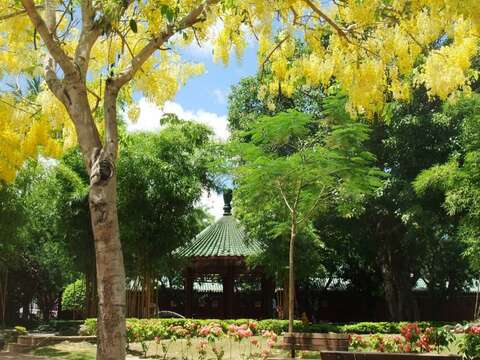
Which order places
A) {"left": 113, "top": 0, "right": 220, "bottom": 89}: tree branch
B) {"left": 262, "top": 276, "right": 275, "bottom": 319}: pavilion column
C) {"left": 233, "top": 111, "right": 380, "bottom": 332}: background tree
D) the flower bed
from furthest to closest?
{"left": 262, "top": 276, "right": 275, "bottom": 319}: pavilion column → {"left": 233, "top": 111, "right": 380, "bottom": 332}: background tree → the flower bed → {"left": 113, "top": 0, "right": 220, "bottom": 89}: tree branch

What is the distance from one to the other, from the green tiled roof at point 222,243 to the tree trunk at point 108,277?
45.9 ft

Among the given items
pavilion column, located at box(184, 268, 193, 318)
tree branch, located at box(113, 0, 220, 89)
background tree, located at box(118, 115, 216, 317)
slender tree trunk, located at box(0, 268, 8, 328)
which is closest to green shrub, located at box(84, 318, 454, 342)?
background tree, located at box(118, 115, 216, 317)

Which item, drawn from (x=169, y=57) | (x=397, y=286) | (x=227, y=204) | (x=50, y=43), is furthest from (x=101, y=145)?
(x=397, y=286)

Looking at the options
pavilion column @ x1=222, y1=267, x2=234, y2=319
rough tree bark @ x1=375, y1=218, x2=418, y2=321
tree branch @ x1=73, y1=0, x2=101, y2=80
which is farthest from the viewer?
rough tree bark @ x1=375, y1=218, x2=418, y2=321

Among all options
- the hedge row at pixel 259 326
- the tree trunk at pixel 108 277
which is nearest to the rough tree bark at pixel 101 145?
the tree trunk at pixel 108 277

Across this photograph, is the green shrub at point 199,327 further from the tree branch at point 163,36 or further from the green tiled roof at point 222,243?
the tree branch at point 163,36

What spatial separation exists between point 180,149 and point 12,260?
32.8 feet

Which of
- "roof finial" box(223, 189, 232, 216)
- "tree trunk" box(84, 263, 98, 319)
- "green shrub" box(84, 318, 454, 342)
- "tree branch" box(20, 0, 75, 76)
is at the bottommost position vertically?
Result: "green shrub" box(84, 318, 454, 342)

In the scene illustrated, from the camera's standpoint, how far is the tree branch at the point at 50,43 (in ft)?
16.3

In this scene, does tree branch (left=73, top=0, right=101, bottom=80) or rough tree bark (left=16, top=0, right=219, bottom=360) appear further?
tree branch (left=73, top=0, right=101, bottom=80)

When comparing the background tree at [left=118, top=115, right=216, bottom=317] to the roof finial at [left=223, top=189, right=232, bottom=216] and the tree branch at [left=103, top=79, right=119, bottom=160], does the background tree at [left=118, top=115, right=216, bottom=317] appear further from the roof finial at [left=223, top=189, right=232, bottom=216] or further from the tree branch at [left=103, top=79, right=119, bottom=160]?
the tree branch at [left=103, top=79, right=119, bottom=160]

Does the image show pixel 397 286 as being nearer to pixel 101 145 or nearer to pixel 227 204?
pixel 227 204

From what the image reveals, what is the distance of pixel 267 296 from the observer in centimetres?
2036

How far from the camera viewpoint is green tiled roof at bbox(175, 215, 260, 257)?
18672 millimetres
